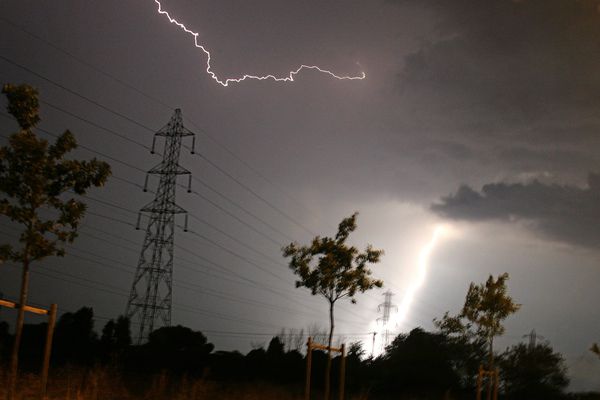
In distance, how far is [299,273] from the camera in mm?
26344

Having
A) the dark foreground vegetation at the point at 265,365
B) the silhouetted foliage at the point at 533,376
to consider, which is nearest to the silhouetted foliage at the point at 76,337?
the dark foreground vegetation at the point at 265,365

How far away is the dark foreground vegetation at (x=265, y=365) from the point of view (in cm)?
2209

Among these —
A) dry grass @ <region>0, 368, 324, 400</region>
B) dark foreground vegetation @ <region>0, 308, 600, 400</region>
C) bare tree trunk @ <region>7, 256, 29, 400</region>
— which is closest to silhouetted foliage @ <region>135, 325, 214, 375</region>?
dark foreground vegetation @ <region>0, 308, 600, 400</region>

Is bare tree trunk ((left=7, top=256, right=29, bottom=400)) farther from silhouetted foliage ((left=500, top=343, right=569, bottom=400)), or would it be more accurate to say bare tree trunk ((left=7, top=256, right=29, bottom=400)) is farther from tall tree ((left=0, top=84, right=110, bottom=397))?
silhouetted foliage ((left=500, top=343, right=569, bottom=400))

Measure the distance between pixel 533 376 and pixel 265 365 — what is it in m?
20.6

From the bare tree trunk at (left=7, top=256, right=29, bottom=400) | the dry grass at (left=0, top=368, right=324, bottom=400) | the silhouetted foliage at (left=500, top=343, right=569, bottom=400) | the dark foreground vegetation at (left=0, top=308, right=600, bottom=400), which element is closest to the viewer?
the bare tree trunk at (left=7, top=256, right=29, bottom=400)

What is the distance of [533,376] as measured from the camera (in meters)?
44.5

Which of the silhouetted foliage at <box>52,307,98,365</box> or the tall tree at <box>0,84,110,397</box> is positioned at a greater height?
the tall tree at <box>0,84,110,397</box>

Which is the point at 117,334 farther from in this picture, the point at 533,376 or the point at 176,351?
the point at 533,376

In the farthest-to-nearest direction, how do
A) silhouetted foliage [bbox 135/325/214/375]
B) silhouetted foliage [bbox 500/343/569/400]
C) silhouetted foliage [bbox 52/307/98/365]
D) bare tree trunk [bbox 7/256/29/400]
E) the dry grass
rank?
silhouetted foliage [bbox 500/343/569/400], silhouetted foliage [bbox 135/325/214/375], silhouetted foliage [bbox 52/307/98/365], the dry grass, bare tree trunk [bbox 7/256/29/400]

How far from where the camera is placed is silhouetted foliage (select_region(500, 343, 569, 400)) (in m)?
44.1

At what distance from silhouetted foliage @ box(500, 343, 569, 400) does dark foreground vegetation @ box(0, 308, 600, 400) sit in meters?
0.07

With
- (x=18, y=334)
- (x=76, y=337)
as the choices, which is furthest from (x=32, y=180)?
(x=76, y=337)

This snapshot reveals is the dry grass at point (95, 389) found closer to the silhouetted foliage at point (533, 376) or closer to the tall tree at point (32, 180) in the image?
the tall tree at point (32, 180)
